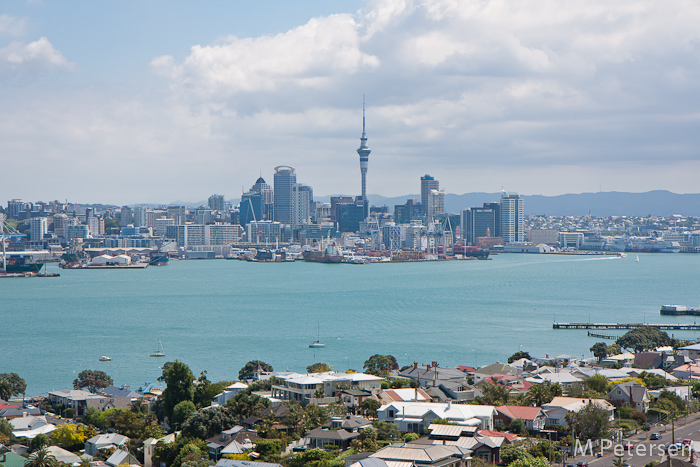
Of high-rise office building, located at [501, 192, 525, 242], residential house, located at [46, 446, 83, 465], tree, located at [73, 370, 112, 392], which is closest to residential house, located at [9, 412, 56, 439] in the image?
residential house, located at [46, 446, 83, 465]

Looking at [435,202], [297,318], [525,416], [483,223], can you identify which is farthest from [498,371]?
[435,202]

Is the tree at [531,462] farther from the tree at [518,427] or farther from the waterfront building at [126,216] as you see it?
the waterfront building at [126,216]

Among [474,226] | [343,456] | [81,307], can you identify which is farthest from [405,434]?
[474,226]

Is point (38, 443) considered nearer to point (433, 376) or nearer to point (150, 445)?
point (150, 445)

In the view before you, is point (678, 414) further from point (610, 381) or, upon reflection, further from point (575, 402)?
point (610, 381)

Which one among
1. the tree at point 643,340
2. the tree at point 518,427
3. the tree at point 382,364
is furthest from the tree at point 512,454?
the tree at point 643,340

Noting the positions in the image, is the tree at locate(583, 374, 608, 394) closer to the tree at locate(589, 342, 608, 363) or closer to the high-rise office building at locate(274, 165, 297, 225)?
the tree at locate(589, 342, 608, 363)

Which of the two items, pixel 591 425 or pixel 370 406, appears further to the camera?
pixel 370 406
